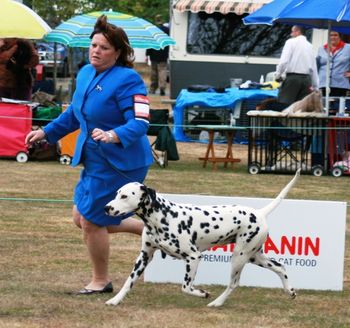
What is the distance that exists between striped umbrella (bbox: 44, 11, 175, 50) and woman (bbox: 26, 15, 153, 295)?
9565 mm

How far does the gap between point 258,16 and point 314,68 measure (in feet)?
→ 3.77

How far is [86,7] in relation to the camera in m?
32.1

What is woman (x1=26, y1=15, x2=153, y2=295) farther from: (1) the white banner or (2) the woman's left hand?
(1) the white banner

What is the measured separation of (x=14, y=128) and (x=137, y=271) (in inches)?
349

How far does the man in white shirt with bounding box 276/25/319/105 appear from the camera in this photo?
16344mm

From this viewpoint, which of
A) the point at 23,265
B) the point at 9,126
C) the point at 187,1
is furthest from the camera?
the point at 187,1

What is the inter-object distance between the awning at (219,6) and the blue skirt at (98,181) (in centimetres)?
1641

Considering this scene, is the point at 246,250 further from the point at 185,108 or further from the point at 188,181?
the point at 185,108

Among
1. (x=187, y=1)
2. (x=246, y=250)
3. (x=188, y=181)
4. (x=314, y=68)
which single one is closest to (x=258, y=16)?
(x=314, y=68)

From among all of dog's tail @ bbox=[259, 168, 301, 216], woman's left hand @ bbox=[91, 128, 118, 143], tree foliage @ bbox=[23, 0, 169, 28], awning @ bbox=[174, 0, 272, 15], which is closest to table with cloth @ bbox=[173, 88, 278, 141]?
awning @ bbox=[174, 0, 272, 15]

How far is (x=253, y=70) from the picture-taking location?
23.6m

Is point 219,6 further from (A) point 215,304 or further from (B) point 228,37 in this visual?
(A) point 215,304

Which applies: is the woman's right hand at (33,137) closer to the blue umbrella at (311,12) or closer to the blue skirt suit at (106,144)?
the blue skirt suit at (106,144)

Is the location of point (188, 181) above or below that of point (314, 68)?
below
